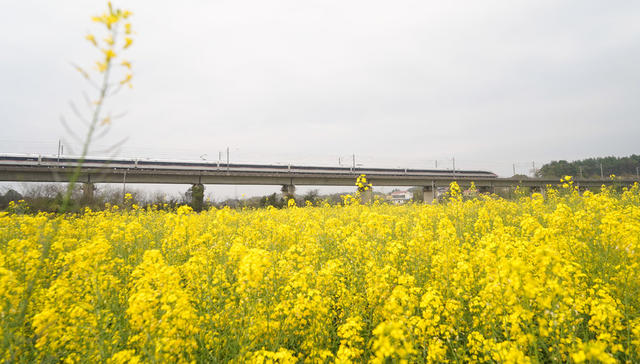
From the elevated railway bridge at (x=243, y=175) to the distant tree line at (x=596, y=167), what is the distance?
3308 centimetres

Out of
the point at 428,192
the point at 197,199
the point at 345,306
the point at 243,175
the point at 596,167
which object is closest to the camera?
the point at 345,306

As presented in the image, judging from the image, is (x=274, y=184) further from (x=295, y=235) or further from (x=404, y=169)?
(x=295, y=235)

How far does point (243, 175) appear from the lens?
2692 centimetres

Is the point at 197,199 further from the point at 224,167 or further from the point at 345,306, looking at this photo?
the point at 345,306

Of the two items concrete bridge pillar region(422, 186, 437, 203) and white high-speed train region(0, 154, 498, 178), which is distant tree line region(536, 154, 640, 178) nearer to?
white high-speed train region(0, 154, 498, 178)

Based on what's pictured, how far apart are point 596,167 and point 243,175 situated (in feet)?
310

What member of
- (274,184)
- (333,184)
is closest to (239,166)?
(274,184)

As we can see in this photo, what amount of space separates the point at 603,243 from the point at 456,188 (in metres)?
5.03

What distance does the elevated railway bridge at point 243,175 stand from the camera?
70.2 feet

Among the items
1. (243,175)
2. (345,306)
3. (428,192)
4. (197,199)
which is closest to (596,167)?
(428,192)

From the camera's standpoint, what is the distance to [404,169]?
114 ft

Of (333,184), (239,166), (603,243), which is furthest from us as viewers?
(333,184)

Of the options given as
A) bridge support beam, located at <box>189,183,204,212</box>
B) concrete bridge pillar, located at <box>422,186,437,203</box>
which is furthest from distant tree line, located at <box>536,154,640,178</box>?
bridge support beam, located at <box>189,183,204,212</box>

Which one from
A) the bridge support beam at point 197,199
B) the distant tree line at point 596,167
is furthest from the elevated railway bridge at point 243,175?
the distant tree line at point 596,167
